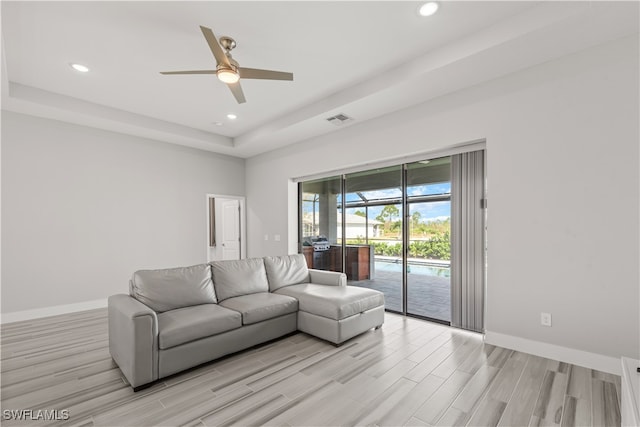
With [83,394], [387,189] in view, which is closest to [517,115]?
[387,189]

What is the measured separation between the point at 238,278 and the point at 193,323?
98 centimetres

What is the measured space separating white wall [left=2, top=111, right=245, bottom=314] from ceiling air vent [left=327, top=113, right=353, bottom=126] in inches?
118

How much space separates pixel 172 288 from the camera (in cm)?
300

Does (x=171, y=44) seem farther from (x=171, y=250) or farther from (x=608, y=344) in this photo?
(x=608, y=344)

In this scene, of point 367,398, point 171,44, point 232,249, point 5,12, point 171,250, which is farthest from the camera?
point 232,249

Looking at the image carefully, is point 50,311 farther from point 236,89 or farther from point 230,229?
point 236,89

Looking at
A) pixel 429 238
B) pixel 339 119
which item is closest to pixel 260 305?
pixel 429 238

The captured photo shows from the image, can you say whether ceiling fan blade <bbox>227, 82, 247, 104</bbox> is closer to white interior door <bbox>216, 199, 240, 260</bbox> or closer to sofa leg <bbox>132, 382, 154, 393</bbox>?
sofa leg <bbox>132, 382, 154, 393</bbox>

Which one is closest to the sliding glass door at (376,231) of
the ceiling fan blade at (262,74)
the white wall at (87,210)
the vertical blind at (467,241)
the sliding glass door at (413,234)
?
the sliding glass door at (413,234)

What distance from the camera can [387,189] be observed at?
4.52 metres

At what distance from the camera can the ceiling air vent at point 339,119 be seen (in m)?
4.26

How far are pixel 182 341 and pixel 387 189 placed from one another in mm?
3284

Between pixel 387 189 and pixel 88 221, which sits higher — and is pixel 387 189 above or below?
above

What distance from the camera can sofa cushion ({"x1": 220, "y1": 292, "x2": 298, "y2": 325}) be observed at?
3.02 m
